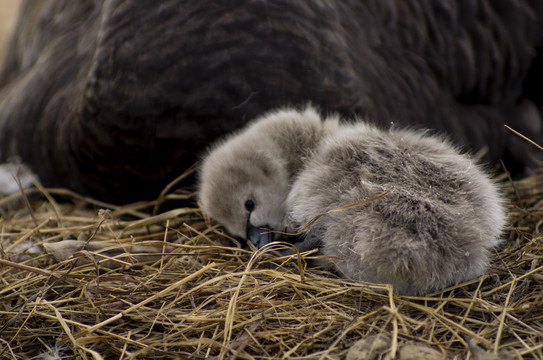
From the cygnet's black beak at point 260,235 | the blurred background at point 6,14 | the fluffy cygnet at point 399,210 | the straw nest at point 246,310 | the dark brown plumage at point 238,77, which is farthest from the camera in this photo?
the blurred background at point 6,14

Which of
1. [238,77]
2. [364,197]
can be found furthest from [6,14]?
[364,197]

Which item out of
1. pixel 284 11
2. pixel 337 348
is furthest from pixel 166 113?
pixel 337 348

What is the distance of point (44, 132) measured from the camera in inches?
91.4

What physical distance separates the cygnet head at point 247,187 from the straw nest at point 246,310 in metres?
0.15

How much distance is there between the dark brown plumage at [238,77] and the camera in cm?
187

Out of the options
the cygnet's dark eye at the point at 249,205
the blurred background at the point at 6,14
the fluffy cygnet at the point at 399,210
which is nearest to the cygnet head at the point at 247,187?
the cygnet's dark eye at the point at 249,205

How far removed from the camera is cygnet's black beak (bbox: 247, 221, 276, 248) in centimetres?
168

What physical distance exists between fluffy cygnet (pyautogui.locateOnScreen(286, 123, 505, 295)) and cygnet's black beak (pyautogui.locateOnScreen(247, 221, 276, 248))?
0.35ft

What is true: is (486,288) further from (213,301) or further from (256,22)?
(256,22)

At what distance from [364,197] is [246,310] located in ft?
1.30

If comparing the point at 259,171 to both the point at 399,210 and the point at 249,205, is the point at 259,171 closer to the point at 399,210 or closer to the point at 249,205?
the point at 249,205

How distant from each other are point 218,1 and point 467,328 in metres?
1.27

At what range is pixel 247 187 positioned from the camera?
1.77 metres

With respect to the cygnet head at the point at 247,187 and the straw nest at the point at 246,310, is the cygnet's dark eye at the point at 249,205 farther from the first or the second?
the straw nest at the point at 246,310
